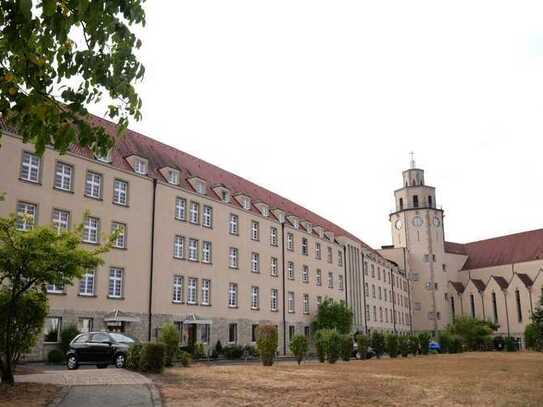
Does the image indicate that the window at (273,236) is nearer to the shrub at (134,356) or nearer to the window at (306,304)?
the window at (306,304)

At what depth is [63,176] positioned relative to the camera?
3181 centimetres

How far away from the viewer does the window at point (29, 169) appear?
97.3 feet

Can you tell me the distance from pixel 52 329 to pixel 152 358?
41.5ft

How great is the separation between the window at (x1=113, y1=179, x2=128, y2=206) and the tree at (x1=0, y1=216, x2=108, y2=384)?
61.3 feet

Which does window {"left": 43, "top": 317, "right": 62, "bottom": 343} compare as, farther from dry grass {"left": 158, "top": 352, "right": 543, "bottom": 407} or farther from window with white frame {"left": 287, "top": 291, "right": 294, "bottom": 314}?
window with white frame {"left": 287, "top": 291, "right": 294, "bottom": 314}

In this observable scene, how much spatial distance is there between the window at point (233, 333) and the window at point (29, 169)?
18845 millimetres

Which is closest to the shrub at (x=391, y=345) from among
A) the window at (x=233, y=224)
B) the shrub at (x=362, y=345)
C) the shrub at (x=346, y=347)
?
the shrub at (x=362, y=345)

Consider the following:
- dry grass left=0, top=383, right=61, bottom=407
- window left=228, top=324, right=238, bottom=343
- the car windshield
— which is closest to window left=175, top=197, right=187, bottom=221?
window left=228, top=324, right=238, bottom=343

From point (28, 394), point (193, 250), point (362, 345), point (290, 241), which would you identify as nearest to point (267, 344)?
point (362, 345)

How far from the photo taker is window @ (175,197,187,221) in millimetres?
39472

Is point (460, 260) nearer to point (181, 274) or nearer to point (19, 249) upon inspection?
point (181, 274)

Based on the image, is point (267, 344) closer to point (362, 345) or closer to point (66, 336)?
point (66, 336)

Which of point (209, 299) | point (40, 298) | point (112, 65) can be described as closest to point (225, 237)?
point (209, 299)

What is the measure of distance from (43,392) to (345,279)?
51.2m
